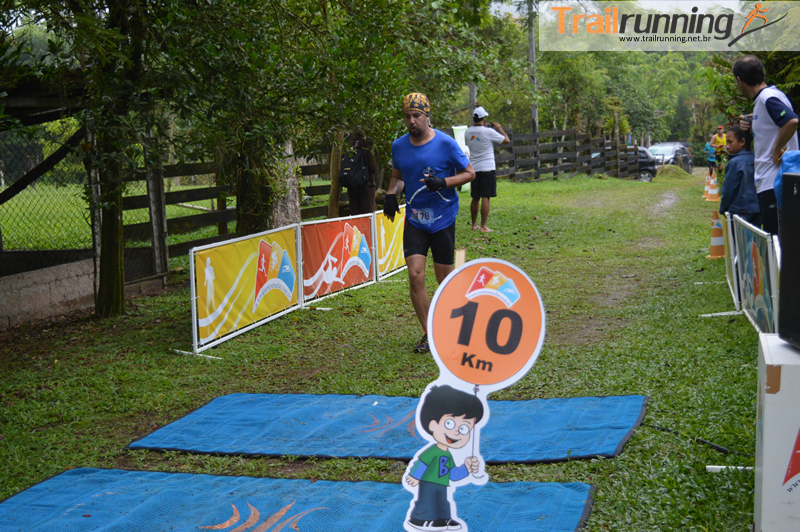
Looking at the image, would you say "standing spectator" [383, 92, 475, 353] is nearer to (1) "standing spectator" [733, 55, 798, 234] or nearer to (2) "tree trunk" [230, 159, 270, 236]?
(1) "standing spectator" [733, 55, 798, 234]

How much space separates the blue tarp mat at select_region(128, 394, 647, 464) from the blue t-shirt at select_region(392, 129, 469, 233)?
4.94 feet

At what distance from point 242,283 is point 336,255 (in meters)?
1.99

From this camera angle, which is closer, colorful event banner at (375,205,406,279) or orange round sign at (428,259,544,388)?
orange round sign at (428,259,544,388)

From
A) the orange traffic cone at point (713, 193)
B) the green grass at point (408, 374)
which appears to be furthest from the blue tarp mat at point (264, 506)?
the orange traffic cone at point (713, 193)

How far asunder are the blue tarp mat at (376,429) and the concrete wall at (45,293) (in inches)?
157

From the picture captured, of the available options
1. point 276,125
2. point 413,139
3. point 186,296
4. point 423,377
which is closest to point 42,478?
point 423,377

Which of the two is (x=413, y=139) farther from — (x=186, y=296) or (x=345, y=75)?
(x=186, y=296)

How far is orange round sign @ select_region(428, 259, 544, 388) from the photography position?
2.51m

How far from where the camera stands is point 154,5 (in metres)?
6.17

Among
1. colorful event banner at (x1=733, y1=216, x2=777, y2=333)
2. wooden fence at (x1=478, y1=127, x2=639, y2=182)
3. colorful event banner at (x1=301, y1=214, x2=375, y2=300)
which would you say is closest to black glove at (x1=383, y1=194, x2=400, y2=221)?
colorful event banner at (x1=301, y1=214, x2=375, y2=300)

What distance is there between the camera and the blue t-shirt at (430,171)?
17.7 ft

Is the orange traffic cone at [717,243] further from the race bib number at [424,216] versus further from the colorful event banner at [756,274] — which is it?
the race bib number at [424,216]

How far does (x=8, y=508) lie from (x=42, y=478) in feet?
Answer: 1.33

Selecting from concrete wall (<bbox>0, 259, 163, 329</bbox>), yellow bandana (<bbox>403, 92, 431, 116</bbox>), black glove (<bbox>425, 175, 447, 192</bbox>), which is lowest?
concrete wall (<bbox>0, 259, 163, 329</bbox>)
